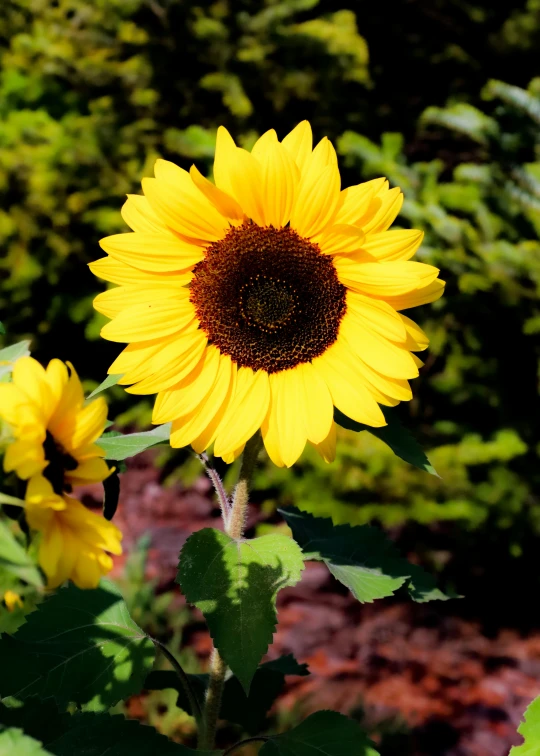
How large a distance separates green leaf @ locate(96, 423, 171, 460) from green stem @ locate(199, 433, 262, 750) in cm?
13

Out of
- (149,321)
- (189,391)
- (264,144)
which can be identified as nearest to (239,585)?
(189,391)

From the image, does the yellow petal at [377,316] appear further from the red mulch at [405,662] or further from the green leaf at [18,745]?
the red mulch at [405,662]

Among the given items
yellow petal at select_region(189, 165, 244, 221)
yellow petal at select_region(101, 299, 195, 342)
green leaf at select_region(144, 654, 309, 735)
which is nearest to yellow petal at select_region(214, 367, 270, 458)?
yellow petal at select_region(101, 299, 195, 342)

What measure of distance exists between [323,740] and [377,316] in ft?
2.12

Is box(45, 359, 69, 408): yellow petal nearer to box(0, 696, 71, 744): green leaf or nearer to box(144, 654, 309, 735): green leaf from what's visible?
box(0, 696, 71, 744): green leaf

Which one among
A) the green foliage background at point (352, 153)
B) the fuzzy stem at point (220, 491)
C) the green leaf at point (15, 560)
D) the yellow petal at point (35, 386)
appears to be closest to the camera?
the green leaf at point (15, 560)

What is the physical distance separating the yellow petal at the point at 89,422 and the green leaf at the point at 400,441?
456 millimetres

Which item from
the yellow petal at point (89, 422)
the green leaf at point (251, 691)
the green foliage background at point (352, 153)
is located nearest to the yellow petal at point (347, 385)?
the yellow petal at point (89, 422)

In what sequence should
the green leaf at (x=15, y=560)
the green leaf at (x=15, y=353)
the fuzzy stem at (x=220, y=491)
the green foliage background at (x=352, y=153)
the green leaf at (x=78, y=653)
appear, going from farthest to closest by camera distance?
the green foliage background at (x=352, y=153)
the fuzzy stem at (x=220, y=491)
the green leaf at (x=78, y=653)
the green leaf at (x=15, y=353)
the green leaf at (x=15, y=560)

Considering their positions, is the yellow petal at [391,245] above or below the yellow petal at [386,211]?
below

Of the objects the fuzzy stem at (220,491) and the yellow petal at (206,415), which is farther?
the fuzzy stem at (220,491)

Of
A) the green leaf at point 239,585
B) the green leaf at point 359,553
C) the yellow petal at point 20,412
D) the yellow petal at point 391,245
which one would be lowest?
the green leaf at point 359,553

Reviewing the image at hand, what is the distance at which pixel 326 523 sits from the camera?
1.45 m

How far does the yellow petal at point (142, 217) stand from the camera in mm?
1119
